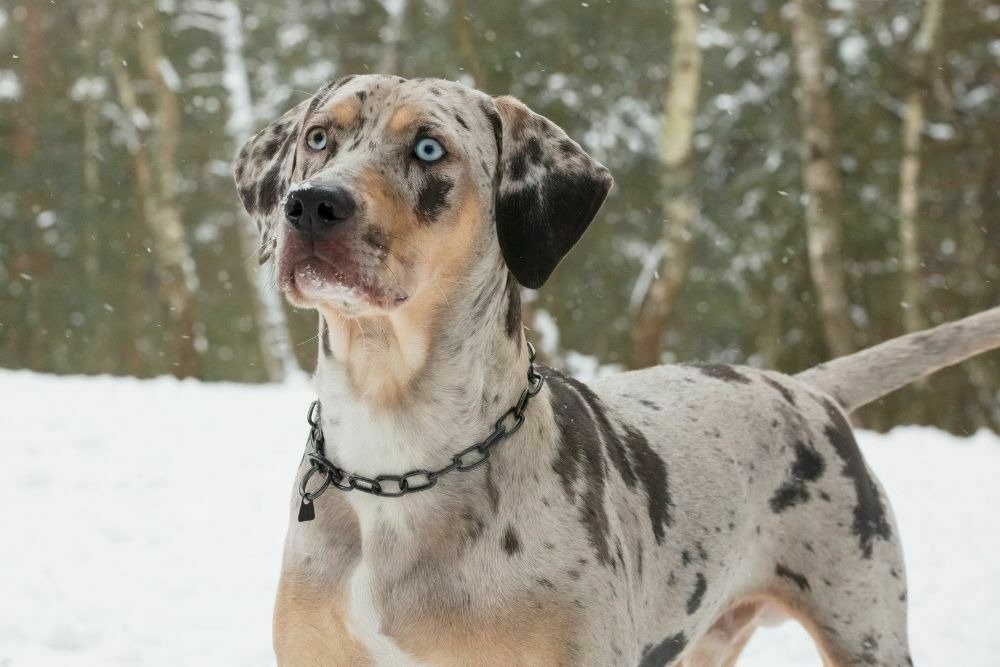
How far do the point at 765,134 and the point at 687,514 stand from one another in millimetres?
13640

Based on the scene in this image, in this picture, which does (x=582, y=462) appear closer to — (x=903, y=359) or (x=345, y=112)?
(x=345, y=112)

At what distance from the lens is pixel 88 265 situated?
23.9 meters

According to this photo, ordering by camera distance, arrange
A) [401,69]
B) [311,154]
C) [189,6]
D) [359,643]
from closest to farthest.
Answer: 1. [359,643]
2. [311,154]
3. [401,69]
4. [189,6]

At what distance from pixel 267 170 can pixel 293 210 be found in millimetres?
822

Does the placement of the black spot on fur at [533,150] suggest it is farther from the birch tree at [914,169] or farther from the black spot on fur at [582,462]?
the birch tree at [914,169]

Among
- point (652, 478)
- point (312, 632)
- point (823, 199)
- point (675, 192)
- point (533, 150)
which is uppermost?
point (533, 150)

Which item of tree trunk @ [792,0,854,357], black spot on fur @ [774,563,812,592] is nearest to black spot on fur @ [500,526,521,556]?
black spot on fur @ [774,563,812,592]

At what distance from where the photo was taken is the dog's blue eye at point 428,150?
10.6 feet

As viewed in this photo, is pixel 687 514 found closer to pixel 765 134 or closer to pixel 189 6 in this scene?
pixel 765 134

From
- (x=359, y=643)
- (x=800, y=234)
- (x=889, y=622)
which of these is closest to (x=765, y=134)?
(x=800, y=234)

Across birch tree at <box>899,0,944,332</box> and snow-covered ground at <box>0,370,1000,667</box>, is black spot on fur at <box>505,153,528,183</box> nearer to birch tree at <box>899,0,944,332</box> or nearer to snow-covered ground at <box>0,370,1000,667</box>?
snow-covered ground at <box>0,370,1000,667</box>

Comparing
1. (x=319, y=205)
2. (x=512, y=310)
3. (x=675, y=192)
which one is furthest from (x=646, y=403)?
(x=675, y=192)

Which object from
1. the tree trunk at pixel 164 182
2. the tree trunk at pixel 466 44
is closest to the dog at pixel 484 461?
the tree trunk at pixel 466 44

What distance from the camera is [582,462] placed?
328cm
